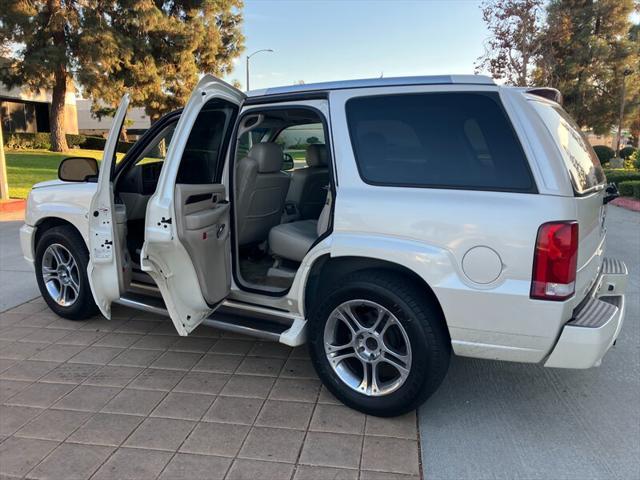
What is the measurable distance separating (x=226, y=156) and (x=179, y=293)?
45.3 inches

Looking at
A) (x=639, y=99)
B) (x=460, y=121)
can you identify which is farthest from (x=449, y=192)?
(x=639, y=99)

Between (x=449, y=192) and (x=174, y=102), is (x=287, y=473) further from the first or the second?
(x=174, y=102)

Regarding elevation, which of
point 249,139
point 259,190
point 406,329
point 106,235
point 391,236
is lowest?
point 406,329

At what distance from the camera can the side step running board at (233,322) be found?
3.52 m


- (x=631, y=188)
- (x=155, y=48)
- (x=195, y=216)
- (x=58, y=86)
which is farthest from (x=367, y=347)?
(x=155, y=48)

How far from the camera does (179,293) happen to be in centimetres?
343

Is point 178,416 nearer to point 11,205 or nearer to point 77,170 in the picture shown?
point 77,170

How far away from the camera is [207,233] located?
11.7ft

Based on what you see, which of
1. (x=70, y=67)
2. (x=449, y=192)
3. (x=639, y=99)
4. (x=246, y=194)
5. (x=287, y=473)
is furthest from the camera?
(x=639, y=99)

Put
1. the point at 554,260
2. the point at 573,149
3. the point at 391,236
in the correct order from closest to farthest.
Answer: the point at 554,260 → the point at 391,236 → the point at 573,149

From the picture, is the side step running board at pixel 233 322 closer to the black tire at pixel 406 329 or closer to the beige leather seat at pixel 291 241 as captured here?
the black tire at pixel 406 329

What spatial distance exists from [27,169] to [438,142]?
18.8 meters

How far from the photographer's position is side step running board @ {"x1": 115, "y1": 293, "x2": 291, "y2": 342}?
3523 millimetres

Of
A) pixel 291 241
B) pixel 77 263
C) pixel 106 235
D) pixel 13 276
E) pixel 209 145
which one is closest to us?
pixel 106 235
